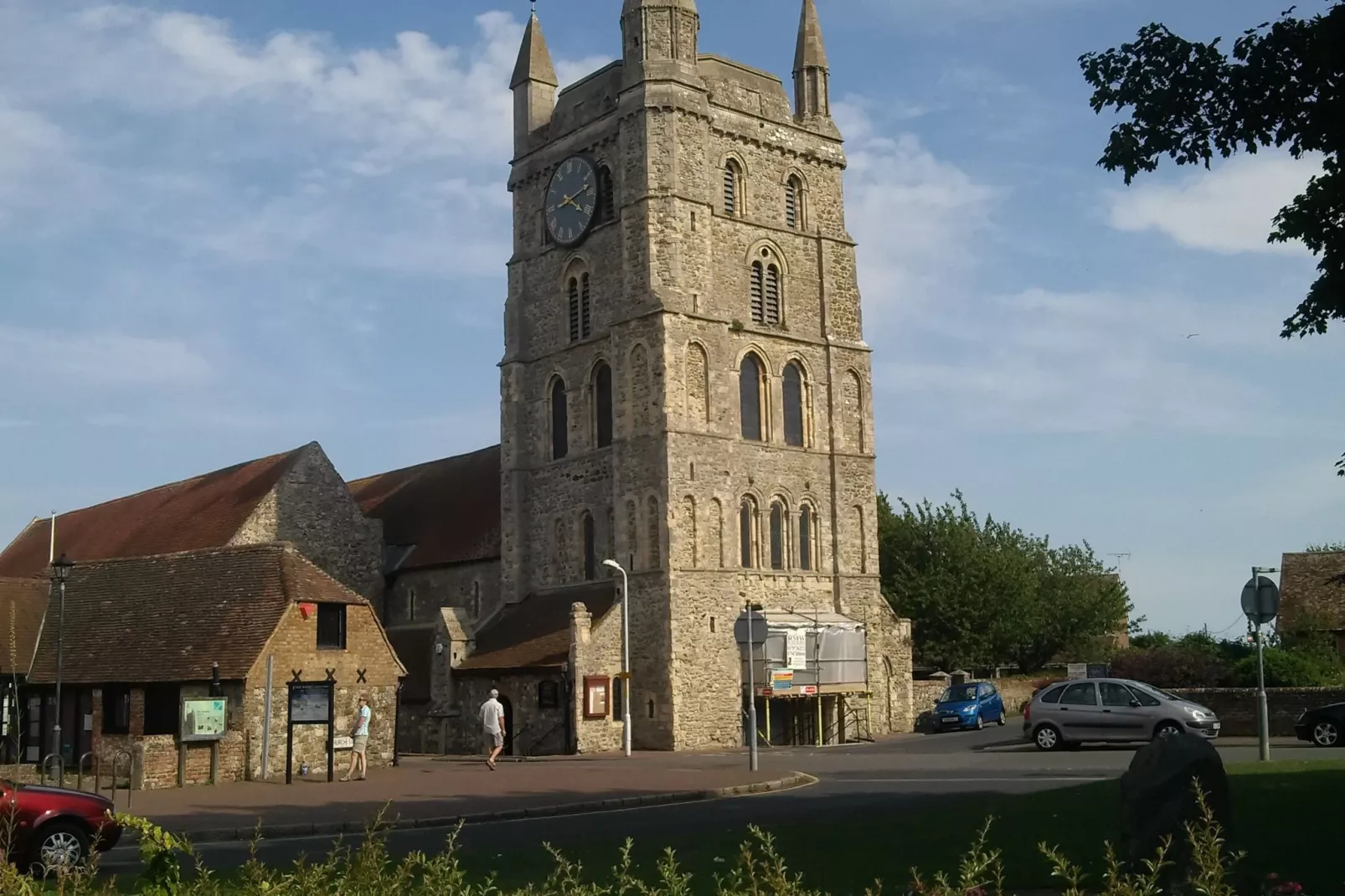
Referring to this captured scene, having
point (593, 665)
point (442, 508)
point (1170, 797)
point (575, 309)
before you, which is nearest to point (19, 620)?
A: point (593, 665)

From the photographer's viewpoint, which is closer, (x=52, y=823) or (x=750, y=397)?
(x=52, y=823)

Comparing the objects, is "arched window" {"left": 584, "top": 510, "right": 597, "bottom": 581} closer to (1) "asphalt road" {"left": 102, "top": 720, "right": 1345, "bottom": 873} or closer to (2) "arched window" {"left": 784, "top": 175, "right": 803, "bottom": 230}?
(2) "arched window" {"left": 784, "top": 175, "right": 803, "bottom": 230}

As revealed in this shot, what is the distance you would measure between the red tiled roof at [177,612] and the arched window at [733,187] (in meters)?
19.0

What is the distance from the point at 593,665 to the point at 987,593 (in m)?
27.6

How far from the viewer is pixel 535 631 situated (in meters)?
42.0

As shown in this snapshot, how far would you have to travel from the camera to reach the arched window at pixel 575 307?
149 feet

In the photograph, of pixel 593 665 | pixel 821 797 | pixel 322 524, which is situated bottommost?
pixel 821 797

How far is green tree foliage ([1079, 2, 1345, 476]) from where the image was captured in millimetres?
14609

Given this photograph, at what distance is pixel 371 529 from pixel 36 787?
34.3 m

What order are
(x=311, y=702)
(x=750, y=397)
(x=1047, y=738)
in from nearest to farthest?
1. (x=311, y=702)
2. (x=1047, y=738)
3. (x=750, y=397)

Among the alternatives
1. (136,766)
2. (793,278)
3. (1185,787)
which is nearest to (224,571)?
(136,766)

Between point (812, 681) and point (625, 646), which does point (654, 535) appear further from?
point (812, 681)

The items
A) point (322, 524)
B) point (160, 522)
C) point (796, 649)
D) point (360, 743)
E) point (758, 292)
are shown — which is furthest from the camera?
point (160, 522)

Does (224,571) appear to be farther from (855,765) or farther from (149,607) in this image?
(855,765)
